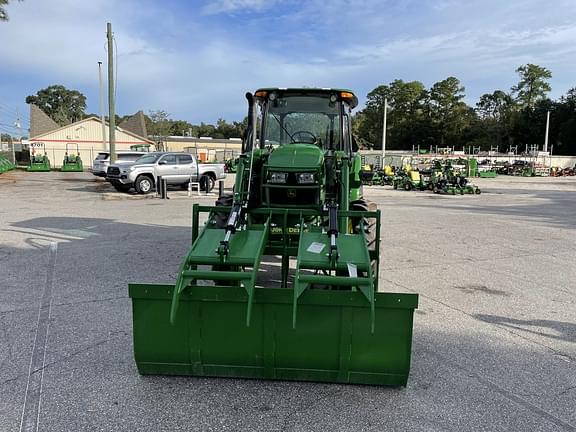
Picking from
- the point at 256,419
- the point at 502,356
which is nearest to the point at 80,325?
the point at 256,419

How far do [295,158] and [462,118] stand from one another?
92644 mm

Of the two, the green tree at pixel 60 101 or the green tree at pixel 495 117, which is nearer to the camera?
the green tree at pixel 495 117

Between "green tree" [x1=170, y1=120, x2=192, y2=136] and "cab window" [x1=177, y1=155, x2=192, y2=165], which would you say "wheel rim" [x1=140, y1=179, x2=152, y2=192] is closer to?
"cab window" [x1=177, y1=155, x2=192, y2=165]

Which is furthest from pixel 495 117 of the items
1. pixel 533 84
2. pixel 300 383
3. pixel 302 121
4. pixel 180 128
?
pixel 300 383

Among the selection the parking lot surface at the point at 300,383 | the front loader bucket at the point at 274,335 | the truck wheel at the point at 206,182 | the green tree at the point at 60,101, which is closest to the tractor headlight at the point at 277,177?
the parking lot surface at the point at 300,383

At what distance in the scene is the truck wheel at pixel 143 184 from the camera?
63.3 ft

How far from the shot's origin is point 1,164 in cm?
3488

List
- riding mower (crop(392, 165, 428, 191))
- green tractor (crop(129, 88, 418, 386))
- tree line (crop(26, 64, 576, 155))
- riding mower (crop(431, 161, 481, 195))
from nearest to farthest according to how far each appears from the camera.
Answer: green tractor (crop(129, 88, 418, 386)) → riding mower (crop(431, 161, 481, 195)) → riding mower (crop(392, 165, 428, 191)) → tree line (crop(26, 64, 576, 155))

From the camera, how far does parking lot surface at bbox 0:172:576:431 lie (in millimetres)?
3215

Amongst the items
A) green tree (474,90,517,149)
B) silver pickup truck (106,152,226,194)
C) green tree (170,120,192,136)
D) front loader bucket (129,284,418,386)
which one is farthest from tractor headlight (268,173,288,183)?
green tree (170,120,192,136)

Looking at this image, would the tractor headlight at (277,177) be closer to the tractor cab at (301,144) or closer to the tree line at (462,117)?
the tractor cab at (301,144)

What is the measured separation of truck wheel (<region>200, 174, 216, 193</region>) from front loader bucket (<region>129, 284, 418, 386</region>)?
17.2 m

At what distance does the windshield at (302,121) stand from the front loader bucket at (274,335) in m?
3.71

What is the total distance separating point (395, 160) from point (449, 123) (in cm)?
5099
